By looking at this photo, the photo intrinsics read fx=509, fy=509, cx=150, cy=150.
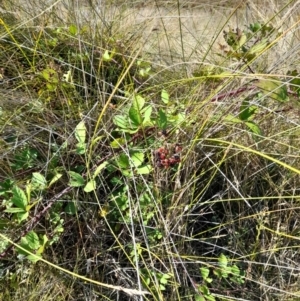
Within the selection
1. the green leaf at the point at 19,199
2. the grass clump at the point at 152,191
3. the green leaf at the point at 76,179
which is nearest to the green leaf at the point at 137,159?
the grass clump at the point at 152,191

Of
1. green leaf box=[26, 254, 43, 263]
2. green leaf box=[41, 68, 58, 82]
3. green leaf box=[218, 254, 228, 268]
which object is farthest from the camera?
green leaf box=[41, 68, 58, 82]

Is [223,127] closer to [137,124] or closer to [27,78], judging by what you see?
[137,124]

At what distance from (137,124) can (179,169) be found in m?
0.14

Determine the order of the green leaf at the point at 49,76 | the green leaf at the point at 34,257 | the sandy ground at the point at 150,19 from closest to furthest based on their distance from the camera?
the green leaf at the point at 34,257, the green leaf at the point at 49,76, the sandy ground at the point at 150,19

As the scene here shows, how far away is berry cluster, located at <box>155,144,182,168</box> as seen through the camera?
100cm

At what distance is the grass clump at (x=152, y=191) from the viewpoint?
99cm

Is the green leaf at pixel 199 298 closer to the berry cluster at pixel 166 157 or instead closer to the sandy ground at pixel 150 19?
the berry cluster at pixel 166 157

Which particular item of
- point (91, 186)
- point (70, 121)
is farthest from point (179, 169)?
point (70, 121)

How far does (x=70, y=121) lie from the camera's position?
115 cm

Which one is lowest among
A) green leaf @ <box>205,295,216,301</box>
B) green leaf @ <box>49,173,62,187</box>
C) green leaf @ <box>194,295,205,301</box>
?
green leaf @ <box>205,295,216,301</box>

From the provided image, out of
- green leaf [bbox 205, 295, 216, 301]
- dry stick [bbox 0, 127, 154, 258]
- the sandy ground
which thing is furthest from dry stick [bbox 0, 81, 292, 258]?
green leaf [bbox 205, 295, 216, 301]

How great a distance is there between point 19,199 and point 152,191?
0.88 feet

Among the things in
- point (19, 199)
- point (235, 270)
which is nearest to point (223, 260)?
point (235, 270)

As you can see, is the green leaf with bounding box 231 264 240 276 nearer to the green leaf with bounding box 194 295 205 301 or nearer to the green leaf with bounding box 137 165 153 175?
the green leaf with bounding box 194 295 205 301
